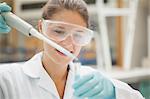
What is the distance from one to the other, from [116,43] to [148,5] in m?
0.71

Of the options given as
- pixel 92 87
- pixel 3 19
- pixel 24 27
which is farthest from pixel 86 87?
pixel 3 19

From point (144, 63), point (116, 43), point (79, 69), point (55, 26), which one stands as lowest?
point (144, 63)

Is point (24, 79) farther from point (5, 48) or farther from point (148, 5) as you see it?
point (148, 5)

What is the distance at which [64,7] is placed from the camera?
1448 millimetres

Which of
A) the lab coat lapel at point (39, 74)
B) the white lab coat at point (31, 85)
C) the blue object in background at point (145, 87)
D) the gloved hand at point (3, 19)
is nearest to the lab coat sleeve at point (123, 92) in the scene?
the white lab coat at point (31, 85)

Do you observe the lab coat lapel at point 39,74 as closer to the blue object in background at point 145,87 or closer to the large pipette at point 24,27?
the large pipette at point 24,27

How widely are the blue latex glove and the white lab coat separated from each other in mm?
95

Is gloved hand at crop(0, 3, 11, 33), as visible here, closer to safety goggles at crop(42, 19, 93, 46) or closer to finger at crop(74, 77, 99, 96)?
safety goggles at crop(42, 19, 93, 46)

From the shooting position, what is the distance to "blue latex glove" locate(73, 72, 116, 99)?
4.22ft

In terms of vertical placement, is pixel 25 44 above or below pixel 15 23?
below

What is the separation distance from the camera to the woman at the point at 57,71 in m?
Answer: 1.35

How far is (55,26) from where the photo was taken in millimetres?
1386

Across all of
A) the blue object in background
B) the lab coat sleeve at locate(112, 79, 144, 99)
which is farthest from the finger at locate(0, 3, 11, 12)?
the blue object in background

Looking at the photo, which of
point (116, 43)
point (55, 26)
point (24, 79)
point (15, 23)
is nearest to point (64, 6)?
point (55, 26)
